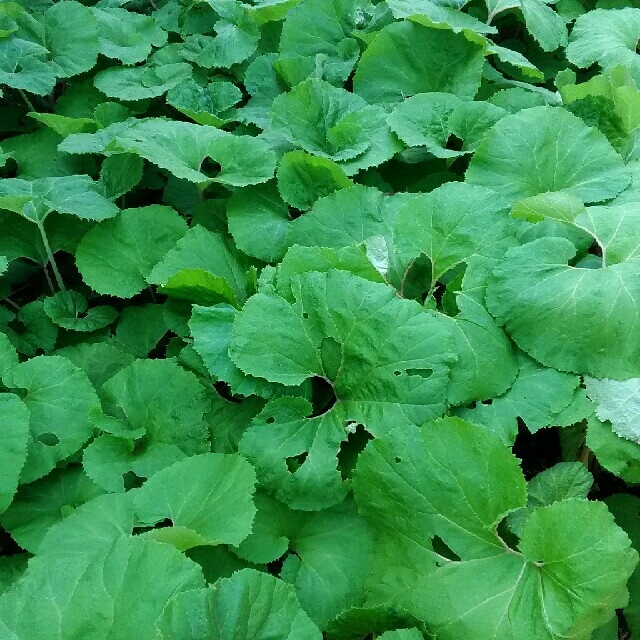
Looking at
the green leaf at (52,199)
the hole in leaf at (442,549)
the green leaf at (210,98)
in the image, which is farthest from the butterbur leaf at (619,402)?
the green leaf at (210,98)

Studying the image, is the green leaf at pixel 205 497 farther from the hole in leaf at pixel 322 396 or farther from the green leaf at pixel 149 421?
the hole in leaf at pixel 322 396

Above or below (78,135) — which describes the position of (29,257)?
below

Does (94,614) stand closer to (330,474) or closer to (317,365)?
(330,474)

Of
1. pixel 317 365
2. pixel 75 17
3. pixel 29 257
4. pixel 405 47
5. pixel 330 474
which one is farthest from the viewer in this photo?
pixel 75 17

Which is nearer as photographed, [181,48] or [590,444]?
[590,444]

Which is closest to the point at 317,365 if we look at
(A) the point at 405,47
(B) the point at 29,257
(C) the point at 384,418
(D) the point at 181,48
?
(C) the point at 384,418

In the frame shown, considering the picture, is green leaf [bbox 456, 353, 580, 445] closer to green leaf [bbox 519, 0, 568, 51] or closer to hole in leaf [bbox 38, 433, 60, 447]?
hole in leaf [bbox 38, 433, 60, 447]

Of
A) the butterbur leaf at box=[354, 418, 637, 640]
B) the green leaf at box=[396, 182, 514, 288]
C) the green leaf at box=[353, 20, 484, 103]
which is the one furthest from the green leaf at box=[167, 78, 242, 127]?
the butterbur leaf at box=[354, 418, 637, 640]

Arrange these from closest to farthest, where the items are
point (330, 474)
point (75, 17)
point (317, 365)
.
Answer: point (330, 474), point (317, 365), point (75, 17)
